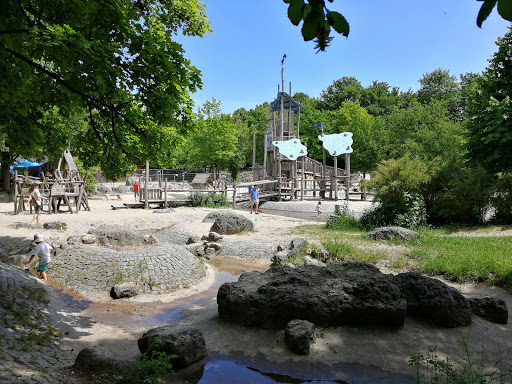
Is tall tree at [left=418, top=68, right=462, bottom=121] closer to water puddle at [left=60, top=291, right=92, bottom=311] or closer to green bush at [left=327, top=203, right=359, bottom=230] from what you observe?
green bush at [left=327, top=203, right=359, bottom=230]

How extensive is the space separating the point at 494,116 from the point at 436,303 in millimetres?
10474

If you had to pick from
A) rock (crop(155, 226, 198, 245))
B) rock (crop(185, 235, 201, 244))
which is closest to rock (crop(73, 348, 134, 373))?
rock (crop(185, 235, 201, 244))

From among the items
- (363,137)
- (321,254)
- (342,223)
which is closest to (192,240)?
(321,254)

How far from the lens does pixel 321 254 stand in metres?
10.1

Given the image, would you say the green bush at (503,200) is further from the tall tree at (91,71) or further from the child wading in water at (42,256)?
the child wading in water at (42,256)

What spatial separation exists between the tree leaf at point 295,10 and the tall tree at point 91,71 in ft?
10.6

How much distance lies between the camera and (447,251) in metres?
9.62

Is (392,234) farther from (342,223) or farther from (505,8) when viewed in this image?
(505,8)

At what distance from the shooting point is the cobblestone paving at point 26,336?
373cm

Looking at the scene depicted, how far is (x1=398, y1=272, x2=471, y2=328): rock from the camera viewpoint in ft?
18.5

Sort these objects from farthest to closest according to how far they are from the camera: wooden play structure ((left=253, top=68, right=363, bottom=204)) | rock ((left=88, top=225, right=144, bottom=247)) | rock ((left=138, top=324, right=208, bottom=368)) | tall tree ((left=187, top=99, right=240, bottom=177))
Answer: tall tree ((left=187, top=99, right=240, bottom=177)) → wooden play structure ((left=253, top=68, right=363, bottom=204)) → rock ((left=88, top=225, right=144, bottom=247)) → rock ((left=138, top=324, right=208, bottom=368))

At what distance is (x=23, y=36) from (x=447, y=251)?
10227mm

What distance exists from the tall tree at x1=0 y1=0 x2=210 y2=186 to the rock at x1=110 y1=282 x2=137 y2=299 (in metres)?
2.67

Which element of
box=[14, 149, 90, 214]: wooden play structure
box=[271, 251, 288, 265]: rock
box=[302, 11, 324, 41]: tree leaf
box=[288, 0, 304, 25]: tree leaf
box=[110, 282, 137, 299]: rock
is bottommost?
box=[110, 282, 137, 299]: rock
